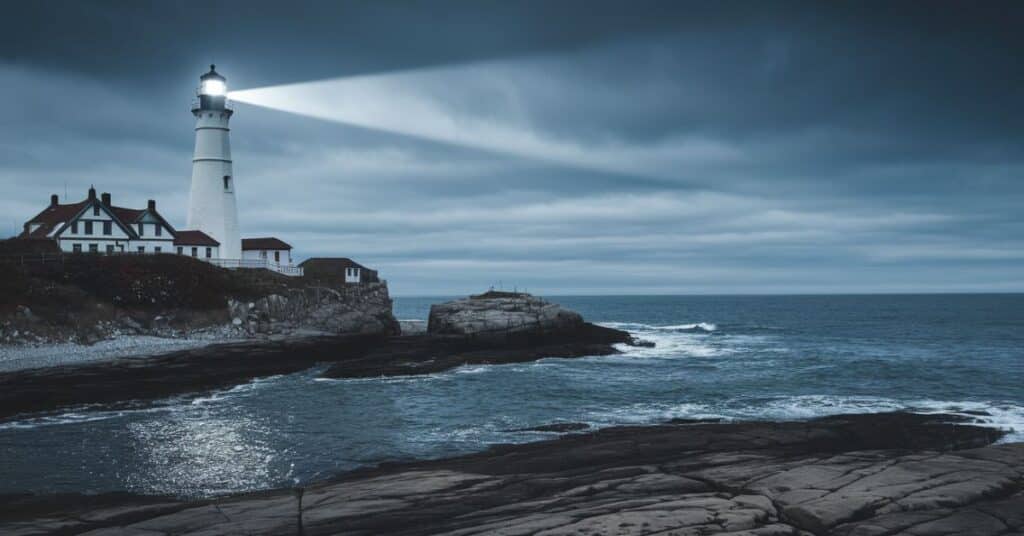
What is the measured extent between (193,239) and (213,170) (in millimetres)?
8424

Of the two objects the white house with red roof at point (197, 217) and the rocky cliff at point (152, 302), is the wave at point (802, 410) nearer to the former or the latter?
the rocky cliff at point (152, 302)

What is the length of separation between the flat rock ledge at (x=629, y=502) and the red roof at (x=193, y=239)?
194 feet

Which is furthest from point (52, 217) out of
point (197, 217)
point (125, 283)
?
point (125, 283)

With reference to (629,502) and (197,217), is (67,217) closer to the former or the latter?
(197,217)

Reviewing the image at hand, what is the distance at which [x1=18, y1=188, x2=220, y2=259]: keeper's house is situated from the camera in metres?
67.9

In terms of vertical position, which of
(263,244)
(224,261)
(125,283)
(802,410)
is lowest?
(802,410)

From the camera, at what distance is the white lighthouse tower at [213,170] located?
72375mm

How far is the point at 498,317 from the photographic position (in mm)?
67750

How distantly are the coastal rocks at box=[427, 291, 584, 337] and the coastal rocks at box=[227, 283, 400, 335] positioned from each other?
28.4ft

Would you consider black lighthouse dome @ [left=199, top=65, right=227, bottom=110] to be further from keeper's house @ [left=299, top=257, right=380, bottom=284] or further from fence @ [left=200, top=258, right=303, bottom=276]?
keeper's house @ [left=299, top=257, right=380, bottom=284]

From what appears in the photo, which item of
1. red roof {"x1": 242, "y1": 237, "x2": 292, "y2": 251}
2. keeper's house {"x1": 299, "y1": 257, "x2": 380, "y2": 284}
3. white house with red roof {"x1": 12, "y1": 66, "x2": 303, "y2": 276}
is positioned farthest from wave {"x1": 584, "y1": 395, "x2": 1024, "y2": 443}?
red roof {"x1": 242, "y1": 237, "x2": 292, "y2": 251}

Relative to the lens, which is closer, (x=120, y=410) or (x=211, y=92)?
(x=120, y=410)

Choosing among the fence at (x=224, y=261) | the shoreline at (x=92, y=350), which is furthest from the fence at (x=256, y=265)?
the shoreline at (x=92, y=350)

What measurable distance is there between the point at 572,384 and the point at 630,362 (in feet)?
43.0
